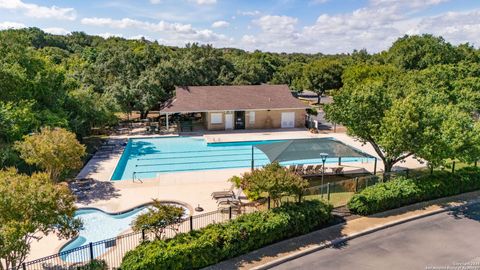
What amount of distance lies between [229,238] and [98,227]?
22.0 ft

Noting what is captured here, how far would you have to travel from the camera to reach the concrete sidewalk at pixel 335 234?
12.4 metres

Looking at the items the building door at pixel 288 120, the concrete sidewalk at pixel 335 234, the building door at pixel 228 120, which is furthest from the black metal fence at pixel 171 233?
the building door at pixel 228 120

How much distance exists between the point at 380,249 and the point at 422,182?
6.01 metres

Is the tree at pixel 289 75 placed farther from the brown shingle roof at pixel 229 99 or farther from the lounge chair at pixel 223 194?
the lounge chair at pixel 223 194

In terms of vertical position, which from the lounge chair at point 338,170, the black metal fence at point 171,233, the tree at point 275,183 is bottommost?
the black metal fence at point 171,233

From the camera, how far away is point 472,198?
18.0 m

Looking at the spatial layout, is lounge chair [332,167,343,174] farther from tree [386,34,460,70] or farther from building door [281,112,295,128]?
tree [386,34,460,70]

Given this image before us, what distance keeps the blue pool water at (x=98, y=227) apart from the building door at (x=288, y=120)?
69.8 ft

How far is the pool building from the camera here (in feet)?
113

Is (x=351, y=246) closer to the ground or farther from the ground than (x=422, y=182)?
closer to the ground

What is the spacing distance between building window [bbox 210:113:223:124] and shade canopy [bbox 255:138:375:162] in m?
14.4

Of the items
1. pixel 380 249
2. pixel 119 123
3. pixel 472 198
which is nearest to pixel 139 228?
pixel 380 249

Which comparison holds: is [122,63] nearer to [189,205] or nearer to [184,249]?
[189,205]

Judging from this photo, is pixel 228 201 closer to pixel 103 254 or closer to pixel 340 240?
pixel 340 240
